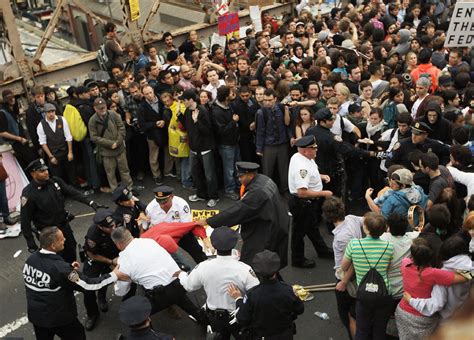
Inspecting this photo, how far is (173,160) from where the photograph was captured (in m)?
9.51

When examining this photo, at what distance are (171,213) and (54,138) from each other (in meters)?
3.31

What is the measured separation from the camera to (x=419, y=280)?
442 cm

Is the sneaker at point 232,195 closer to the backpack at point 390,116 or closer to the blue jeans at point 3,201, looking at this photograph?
the backpack at point 390,116

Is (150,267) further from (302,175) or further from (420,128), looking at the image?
(420,128)

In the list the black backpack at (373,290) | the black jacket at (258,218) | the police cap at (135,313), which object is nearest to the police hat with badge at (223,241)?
the police cap at (135,313)

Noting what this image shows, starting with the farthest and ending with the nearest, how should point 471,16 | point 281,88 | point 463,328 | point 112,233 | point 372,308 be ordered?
point 281,88 → point 471,16 → point 112,233 → point 372,308 → point 463,328

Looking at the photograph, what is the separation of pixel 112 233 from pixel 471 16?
607 cm

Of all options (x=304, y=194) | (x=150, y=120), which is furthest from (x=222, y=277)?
(x=150, y=120)

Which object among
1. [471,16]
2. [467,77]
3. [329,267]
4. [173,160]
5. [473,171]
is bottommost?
[329,267]

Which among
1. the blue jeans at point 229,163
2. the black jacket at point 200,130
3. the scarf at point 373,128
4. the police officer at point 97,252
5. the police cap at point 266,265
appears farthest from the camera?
the blue jeans at point 229,163

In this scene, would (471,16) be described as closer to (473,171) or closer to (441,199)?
(473,171)

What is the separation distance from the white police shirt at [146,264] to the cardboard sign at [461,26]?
543cm

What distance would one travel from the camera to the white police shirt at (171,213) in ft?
20.2

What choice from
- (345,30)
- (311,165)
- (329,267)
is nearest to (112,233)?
(311,165)
